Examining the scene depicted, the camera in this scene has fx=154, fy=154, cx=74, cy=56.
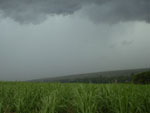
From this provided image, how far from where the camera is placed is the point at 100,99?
4.55 metres

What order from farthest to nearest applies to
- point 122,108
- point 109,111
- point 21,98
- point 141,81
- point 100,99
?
point 141,81 → point 21,98 → point 100,99 → point 109,111 → point 122,108

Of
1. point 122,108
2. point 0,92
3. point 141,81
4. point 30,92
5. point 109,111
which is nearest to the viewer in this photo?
point 122,108

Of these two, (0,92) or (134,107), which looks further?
(0,92)

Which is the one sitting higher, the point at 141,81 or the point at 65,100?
the point at 65,100

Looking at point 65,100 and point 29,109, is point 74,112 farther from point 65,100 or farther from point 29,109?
point 29,109

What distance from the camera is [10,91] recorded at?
6.38 m

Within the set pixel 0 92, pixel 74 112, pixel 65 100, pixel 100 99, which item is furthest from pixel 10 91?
pixel 100 99

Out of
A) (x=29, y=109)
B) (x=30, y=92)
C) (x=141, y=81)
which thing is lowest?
(x=141, y=81)

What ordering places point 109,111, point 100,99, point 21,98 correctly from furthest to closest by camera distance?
point 21,98
point 100,99
point 109,111

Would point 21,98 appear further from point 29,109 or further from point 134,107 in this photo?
point 134,107

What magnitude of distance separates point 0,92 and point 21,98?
79.0 inches

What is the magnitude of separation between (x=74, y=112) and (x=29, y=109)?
1.33 meters

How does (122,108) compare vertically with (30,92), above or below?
below

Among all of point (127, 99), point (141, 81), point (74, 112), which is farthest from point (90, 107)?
point (141, 81)
